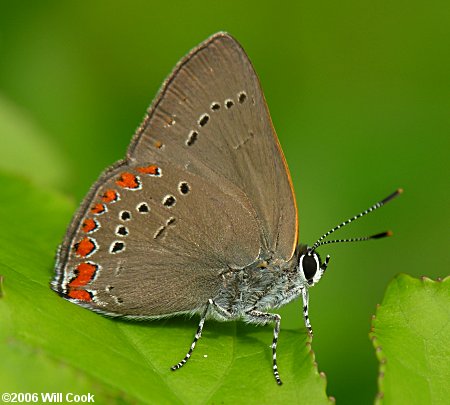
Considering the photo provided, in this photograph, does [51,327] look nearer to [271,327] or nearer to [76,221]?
[76,221]

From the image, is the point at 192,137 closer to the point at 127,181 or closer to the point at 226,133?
the point at 226,133

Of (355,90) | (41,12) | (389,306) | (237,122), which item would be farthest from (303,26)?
(389,306)

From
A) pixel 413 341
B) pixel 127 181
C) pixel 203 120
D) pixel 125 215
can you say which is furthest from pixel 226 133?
pixel 413 341

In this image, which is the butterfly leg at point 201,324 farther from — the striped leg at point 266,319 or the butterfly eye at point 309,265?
the butterfly eye at point 309,265

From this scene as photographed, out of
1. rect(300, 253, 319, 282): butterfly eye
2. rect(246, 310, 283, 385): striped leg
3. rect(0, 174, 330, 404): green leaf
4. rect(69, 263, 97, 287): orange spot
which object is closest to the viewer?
rect(0, 174, 330, 404): green leaf

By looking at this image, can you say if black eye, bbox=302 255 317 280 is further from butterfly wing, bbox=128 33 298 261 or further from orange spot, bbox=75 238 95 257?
orange spot, bbox=75 238 95 257

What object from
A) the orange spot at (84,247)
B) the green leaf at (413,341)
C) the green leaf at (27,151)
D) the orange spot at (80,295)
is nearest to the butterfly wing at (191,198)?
the orange spot at (84,247)

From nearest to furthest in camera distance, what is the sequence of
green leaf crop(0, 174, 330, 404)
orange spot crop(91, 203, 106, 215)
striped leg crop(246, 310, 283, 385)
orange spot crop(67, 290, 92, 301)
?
green leaf crop(0, 174, 330, 404) → striped leg crop(246, 310, 283, 385) → orange spot crop(67, 290, 92, 301) → orange spot crop(91, 203, 106, 215)

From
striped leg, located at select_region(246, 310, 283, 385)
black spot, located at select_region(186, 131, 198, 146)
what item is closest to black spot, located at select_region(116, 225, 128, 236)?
black spot, located at select_region(186, 131, 198, 146)
